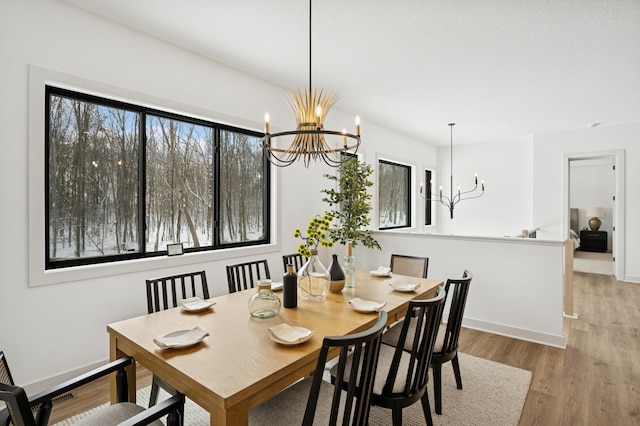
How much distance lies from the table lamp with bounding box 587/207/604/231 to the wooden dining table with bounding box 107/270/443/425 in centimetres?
976

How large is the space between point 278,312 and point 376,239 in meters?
2.97

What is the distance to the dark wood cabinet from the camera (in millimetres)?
9086

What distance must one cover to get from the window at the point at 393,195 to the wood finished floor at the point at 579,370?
2899 mm

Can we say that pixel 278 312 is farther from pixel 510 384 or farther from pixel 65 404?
pixel 510 384

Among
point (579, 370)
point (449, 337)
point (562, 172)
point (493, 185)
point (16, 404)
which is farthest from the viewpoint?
point (493, 185)

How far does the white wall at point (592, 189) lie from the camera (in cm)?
930

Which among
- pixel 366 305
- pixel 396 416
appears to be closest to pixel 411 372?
pixel 396 416

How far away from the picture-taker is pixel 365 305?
79.4 inches

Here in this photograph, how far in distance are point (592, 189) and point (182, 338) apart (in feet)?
38.3

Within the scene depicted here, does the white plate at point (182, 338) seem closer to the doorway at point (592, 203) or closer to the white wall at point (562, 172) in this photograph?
the white wall at point (562, 172)

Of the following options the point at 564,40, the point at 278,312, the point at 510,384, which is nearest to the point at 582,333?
the point at 510,384

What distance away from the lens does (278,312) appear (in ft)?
6.14

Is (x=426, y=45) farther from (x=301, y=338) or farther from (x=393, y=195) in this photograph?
(x=393, y=195)

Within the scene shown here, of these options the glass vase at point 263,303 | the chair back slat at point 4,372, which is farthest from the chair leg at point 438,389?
the chair back slat at point 4,372
